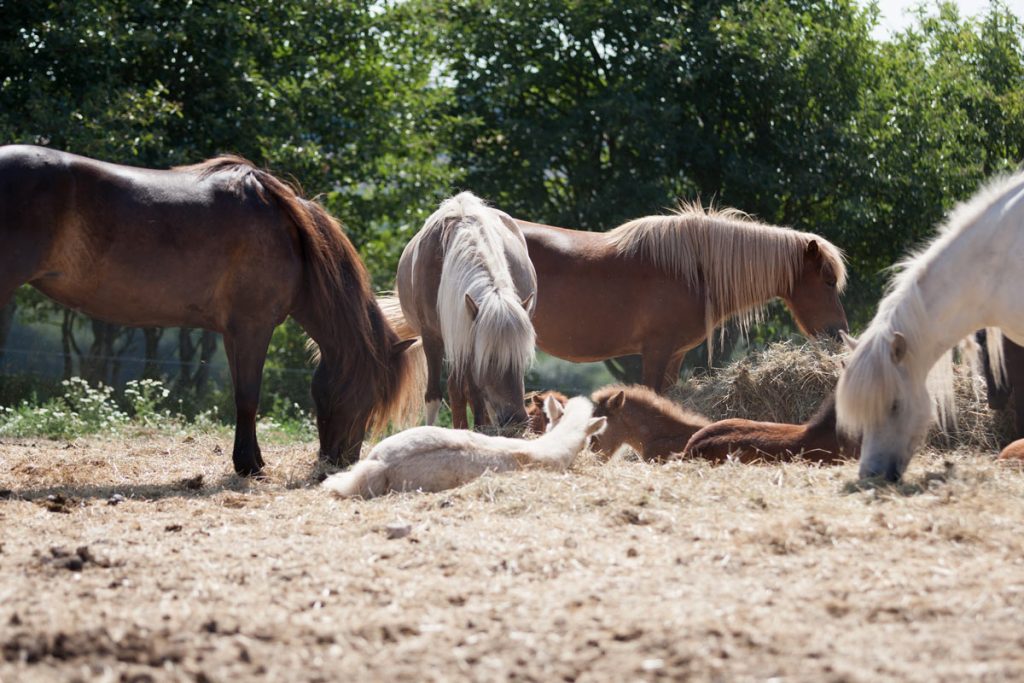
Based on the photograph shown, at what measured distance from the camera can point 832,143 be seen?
14.3 m

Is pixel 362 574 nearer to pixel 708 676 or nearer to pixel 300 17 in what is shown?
pixel 708 676

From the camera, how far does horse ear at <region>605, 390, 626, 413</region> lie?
22.7 ft

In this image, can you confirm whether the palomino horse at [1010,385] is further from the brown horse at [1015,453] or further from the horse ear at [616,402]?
the horse ear at [616,402]

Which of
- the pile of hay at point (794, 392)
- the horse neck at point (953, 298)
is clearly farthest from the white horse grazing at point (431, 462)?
the pile of hay at point (794, 392)

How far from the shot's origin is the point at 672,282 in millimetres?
8562

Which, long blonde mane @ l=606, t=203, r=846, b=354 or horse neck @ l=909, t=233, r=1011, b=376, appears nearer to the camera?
horse neck @ l=909, t=233, r=1011, b=376

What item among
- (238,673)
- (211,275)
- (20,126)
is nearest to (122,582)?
(238,673)

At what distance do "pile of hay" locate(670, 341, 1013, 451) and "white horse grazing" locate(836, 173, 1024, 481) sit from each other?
2157 mm

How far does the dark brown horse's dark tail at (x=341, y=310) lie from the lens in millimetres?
6555

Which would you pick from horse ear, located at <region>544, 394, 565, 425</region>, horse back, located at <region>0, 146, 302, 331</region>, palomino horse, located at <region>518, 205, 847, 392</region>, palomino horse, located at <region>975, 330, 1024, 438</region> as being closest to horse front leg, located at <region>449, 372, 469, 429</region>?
horse ear, located at <region>544, 394, 565, 425</region>

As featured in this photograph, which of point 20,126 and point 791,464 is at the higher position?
point 20,126

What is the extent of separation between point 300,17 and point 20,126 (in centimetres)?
433

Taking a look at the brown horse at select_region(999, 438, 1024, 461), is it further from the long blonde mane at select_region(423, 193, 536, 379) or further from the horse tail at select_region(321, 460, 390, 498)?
the horse tail at select_region(321, 460, 390, 498)

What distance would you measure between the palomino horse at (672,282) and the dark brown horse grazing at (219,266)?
2.29m
